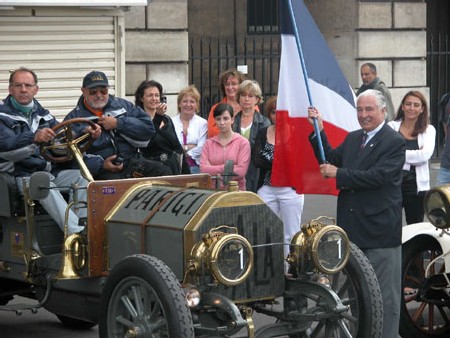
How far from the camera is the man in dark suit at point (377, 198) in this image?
25.2ft

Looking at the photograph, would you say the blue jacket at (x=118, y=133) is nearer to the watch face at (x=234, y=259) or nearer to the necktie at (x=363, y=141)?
the necktie at (x=363, y=141)

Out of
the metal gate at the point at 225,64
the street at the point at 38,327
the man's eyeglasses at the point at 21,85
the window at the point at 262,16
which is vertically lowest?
the street at the point at 38,327

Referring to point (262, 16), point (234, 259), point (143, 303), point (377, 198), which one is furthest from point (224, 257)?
point (262, 16)

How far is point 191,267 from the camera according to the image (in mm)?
6484

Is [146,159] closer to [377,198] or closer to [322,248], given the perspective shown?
[377,198]

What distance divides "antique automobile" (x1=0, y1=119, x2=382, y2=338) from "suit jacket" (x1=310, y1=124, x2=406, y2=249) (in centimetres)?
73

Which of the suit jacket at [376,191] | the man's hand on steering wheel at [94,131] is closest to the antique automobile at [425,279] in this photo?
the suit jacket at [376,191]

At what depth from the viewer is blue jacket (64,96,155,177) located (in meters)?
8.15

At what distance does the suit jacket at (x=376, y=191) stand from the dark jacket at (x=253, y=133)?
9.91ft

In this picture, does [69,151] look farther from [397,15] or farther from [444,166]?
[397,15]

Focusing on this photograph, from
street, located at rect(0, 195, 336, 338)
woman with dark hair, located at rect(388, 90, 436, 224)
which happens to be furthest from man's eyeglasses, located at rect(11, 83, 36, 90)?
woman with dark hair, located at rect(388, 90, 436, 224)

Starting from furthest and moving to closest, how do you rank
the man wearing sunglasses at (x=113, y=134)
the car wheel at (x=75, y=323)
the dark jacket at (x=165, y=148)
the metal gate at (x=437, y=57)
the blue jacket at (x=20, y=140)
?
1. the metal gate at (x=437, y=57)
2. the dark jacket at (x=165, y=148)
3. the car wheel at (x=75, y=323)
4. the man wearing sunglasses at (x=113, y=134)
5. the blue jacket at (x=20, y=140)

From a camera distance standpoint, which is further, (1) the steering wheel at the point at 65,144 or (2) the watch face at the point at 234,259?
(1) the steering wheel at the point at 65,144

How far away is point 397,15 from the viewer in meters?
19.1
